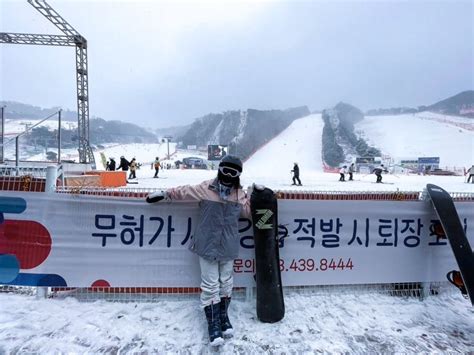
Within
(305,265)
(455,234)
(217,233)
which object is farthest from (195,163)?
(455,234)

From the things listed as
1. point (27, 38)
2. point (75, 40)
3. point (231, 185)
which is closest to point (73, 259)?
point (231, 185)

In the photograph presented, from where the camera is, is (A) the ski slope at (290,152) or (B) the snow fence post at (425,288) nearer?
(B) the snow fence post at (425,288)

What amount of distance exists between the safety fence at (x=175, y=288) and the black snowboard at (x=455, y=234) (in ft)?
0.94

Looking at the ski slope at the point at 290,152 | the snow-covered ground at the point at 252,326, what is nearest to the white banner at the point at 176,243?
the snow-covered ground at the point at 252,326

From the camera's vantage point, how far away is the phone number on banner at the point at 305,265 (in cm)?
331

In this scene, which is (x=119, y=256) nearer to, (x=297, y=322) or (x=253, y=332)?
(x=253, y=332)

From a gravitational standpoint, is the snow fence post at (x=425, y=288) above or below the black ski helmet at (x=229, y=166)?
below

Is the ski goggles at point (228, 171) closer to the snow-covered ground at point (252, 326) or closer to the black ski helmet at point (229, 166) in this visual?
the black ski helmet at point (229, 166)

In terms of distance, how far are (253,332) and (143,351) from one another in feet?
3.43

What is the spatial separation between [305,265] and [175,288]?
62.7 inches

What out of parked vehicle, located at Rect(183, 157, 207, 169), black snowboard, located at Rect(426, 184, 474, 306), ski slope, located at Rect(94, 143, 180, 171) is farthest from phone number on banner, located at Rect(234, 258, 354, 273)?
ski slope, located at Rect(94, 143, 180, 171)

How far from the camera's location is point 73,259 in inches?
123

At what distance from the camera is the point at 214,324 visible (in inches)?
103

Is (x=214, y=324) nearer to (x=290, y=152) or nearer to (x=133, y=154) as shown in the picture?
(x=290, y=152)
